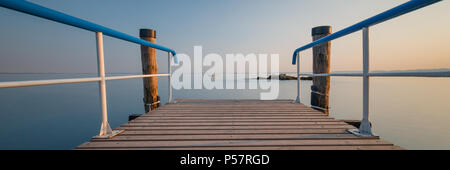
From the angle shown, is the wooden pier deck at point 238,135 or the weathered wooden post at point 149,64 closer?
the wooden pier deck at point 238,135

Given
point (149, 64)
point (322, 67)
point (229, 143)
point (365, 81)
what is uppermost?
point (149, 64)

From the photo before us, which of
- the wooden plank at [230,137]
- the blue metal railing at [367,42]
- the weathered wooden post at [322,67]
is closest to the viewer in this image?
the blue metal railing at [367,42]

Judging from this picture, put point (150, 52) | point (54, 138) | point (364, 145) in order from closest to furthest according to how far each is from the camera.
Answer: point (364, 145)
point (150, 52)
point (54, 138)

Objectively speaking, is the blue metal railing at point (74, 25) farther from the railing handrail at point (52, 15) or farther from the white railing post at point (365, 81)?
the white railing post at point (365, 81)

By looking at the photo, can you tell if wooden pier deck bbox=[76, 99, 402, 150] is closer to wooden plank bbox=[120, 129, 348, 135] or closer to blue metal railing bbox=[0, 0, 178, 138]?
wooden plank bbox=[120, 129, 348, 135]

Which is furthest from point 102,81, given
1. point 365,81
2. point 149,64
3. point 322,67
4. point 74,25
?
point 322,67

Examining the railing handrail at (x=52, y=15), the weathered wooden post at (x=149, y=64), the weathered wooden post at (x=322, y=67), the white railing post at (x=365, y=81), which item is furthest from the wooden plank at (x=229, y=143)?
the weathered wooden post at (x=149, y=64)

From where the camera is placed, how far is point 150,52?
348 cm

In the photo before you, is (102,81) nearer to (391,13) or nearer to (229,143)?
(229,143)

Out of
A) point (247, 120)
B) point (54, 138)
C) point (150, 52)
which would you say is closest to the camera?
point (247, 120)
